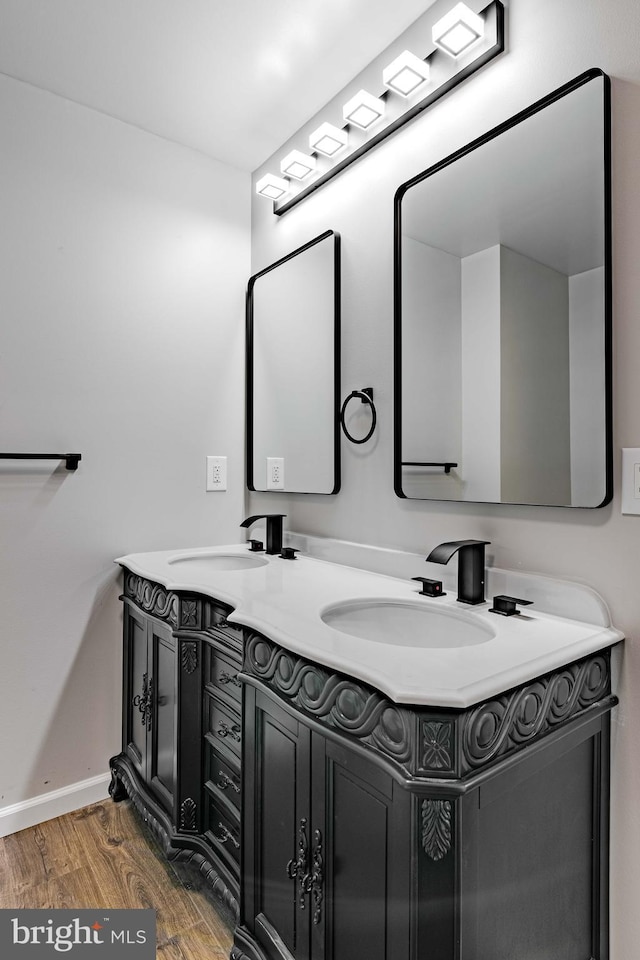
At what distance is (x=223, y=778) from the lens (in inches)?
58.2

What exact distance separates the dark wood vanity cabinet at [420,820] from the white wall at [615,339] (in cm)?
6

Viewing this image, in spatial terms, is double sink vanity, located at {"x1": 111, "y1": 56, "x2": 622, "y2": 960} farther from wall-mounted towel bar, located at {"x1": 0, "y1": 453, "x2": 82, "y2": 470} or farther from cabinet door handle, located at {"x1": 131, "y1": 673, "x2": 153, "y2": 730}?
wall-mounted towel bar, located at {"x1": 0, "y1": 453, "x2": 82, "y2": 470}

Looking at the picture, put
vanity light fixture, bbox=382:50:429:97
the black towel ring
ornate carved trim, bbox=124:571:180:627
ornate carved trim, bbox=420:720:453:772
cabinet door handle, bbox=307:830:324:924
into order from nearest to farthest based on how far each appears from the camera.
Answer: ornate carved trim, bbox=420:720:453:772, cabinet door handle, bbox=307:830:324:924, vanity light fixture, bbox=382:50:429:97, ornate carved trim, bbox=124:571:180:627, the black towel ring

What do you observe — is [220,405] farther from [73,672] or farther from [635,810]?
[635,810]

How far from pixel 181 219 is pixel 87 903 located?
227cm

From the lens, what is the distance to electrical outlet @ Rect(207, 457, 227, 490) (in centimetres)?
225

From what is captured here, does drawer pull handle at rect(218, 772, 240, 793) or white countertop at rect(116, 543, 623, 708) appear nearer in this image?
white countertop at rect(116, 543, 623, 708)

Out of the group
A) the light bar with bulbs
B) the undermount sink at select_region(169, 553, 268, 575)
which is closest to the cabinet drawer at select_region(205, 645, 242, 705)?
the undermount sink at select_region(169, 553, 268, 575)

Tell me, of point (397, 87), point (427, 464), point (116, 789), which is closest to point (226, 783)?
point (116, 789)

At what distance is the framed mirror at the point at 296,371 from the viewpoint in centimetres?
194

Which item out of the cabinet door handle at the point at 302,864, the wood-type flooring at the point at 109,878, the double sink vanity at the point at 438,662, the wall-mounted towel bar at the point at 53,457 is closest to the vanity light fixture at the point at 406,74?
the double sink vanity at the point at 438,662

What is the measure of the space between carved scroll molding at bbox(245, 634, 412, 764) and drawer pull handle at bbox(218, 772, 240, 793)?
1.28ft

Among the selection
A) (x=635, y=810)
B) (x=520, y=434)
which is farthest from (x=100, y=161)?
(x=635, y=810)
